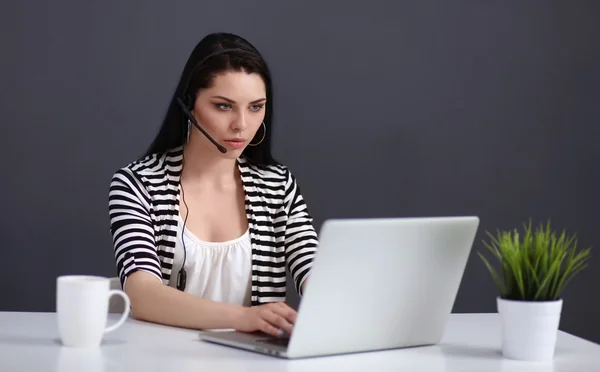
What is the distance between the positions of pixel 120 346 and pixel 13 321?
0.33 metres

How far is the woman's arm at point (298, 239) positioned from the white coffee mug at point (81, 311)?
810 millimetres

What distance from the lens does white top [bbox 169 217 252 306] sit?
2180 mm

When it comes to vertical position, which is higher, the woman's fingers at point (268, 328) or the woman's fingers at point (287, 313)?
the woman's fingers at point (287, 313)

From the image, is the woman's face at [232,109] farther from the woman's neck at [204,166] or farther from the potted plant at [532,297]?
the potted plant at [532,297]

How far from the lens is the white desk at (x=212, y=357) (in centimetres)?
129

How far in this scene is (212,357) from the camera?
1361mm

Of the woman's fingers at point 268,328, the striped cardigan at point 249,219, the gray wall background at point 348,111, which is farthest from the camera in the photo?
the gray wall background at point 348,111

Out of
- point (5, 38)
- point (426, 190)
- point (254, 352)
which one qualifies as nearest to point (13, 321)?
point (254, 352)

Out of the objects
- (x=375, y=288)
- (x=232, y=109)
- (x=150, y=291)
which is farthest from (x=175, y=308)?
(x=232, y=109)

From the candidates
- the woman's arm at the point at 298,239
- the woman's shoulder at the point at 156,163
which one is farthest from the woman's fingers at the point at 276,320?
the woman's shoulder at the point at 156,163

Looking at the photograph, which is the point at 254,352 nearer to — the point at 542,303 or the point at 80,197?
the point at 542,303

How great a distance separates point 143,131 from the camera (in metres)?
3.11

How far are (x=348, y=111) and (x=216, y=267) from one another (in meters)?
1.21

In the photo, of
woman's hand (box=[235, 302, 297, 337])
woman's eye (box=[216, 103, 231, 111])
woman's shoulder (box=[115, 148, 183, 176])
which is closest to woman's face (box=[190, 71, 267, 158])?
woman's eye (box=[216, 103, 231, 111])
